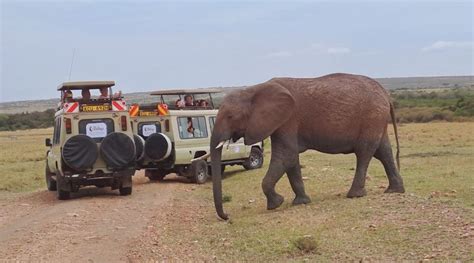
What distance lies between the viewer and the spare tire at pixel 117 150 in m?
16.9

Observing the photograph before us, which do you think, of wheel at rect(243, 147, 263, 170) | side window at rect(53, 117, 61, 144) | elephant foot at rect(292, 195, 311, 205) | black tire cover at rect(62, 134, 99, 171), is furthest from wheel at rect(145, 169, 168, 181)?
elephant foot at rect(292, 195, 311, 205)

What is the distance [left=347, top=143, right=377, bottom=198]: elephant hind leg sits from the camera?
45.0 ft

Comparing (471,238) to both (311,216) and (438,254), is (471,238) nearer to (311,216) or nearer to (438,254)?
(438,254)

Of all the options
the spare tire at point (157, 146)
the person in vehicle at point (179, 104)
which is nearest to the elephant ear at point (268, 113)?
the spare tire at point (157, 146)

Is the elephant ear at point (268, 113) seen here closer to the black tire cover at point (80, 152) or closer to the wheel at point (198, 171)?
the black tire cover at point (80, 152)

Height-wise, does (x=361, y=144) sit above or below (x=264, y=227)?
above

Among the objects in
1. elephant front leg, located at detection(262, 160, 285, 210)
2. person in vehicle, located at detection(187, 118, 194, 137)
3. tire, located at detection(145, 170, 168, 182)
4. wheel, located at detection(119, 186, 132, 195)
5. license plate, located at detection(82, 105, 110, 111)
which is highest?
license plate, located at detection(82, 105, 110, 111)

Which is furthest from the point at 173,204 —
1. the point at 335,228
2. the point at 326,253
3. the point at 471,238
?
the point at 471,238

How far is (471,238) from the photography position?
29.1ft

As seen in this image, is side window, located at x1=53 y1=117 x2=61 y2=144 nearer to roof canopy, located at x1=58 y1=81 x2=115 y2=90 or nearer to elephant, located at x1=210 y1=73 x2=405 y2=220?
roof canopy, located at x1=58 y1=81 x2=115 y2=90

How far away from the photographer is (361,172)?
13.8m

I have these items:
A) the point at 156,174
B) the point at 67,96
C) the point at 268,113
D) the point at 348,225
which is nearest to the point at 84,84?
the point at 67,96

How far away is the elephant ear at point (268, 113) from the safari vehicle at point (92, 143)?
4.65 m

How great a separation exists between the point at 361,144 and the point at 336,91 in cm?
112
